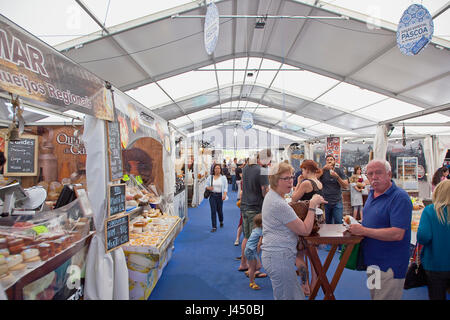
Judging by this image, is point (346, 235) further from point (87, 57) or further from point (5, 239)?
point (87, 57)

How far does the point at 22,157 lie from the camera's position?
390cm

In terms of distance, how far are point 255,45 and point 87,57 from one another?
179 inches

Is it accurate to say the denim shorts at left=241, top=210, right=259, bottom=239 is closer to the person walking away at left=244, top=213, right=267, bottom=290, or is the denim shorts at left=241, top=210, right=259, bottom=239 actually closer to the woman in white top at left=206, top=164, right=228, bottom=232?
the person walking away at left=244, top=213, right=267, bottom=290

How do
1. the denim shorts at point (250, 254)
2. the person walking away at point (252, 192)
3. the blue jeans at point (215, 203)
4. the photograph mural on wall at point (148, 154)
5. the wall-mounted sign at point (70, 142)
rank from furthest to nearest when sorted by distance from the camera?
the blue jeans at point (215, 203), the wall-mounted sign at point (70, 142), the photograph mural on wall at point (148, 154), the person walking away at point (252, 192), the denim shorts at point (250, 254)

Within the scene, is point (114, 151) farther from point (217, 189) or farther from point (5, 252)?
point (217, 189)

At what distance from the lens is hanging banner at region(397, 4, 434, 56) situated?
270 centimetres

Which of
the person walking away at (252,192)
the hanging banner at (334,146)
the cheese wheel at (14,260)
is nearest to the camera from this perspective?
the cheese wheel at (14,260)

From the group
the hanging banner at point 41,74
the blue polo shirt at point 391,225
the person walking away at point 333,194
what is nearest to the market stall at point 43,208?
the hanging banner at point 41,74

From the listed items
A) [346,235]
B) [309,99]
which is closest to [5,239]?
[346,235]

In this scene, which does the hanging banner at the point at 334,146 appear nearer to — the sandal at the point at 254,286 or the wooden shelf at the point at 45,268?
the sandal at the point at 254,286

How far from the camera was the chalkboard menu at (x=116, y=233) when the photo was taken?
2.21 meters

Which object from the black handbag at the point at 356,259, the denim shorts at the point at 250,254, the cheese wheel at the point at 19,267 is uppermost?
the cheese wheel at the point at 19,267

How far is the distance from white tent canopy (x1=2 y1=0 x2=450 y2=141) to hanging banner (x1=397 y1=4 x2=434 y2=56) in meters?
1.07
